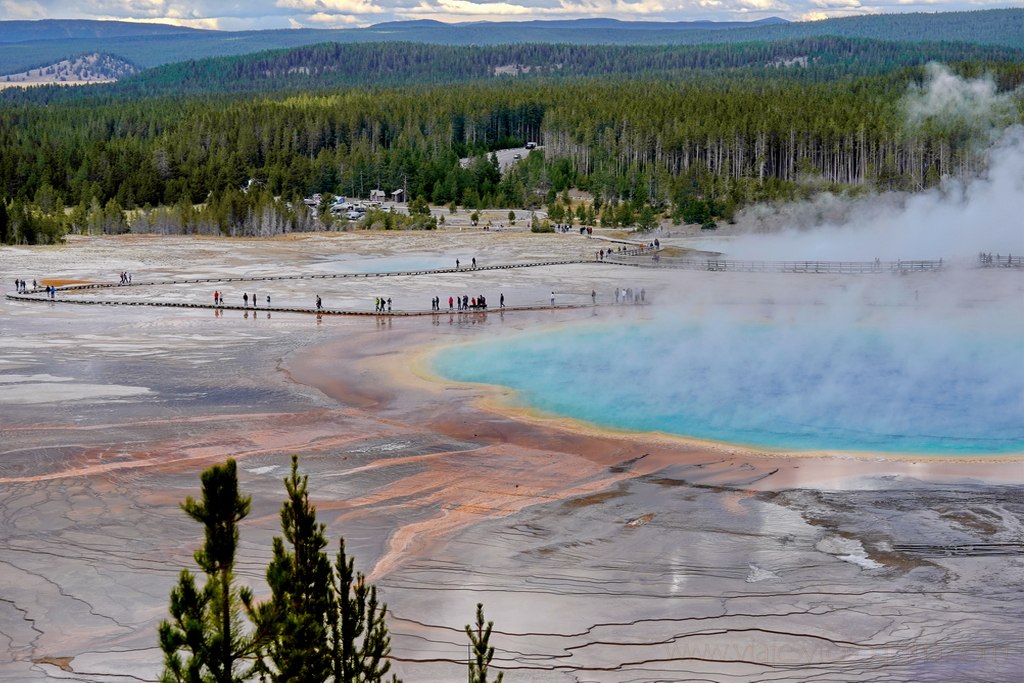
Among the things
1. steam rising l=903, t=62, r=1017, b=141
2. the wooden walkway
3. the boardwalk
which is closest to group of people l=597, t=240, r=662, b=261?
the boardwalk

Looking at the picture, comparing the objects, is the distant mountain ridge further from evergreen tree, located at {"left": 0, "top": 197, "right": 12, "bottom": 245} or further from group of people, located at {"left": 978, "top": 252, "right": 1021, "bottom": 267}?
group of people, located at {"left": 978, "top": 252, "right": 1021, "bottom": 267}

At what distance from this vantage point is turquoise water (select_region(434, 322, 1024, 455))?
21547 millimetres

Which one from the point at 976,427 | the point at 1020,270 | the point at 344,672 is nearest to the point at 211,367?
the point at 976,427

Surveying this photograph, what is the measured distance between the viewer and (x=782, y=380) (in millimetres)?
25844

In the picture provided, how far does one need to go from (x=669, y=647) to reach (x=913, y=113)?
71.2 metres

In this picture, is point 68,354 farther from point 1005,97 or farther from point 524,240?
point 1005,97

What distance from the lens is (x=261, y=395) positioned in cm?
2444

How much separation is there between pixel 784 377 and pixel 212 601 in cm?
2047

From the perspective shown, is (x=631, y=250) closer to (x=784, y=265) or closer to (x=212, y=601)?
(x=784, y=265)

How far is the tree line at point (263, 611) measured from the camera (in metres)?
6.75

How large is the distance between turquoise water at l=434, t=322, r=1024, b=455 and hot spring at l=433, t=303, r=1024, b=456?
0.11ft

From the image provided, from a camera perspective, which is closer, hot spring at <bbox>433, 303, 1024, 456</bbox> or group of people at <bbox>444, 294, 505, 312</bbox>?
hot spring at <bbox>433, 303, 1024, 456</bbox>

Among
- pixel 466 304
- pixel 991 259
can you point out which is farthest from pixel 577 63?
pixel 466 304

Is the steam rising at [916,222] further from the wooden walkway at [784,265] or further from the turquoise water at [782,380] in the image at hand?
the turquoise water at [782,380]
